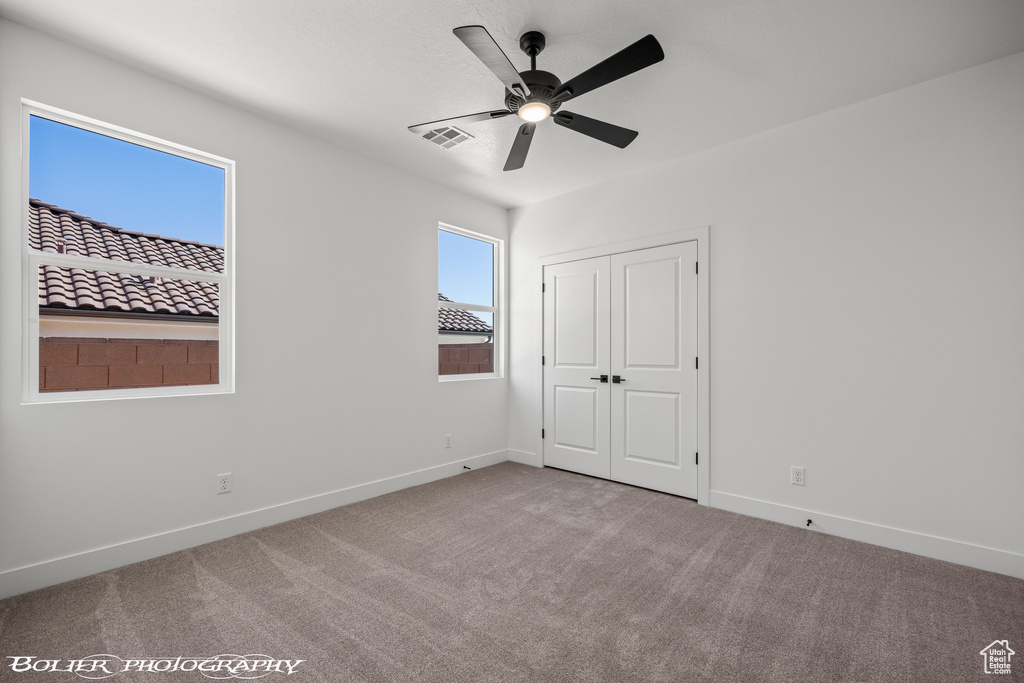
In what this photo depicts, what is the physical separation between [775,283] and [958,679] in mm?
2261

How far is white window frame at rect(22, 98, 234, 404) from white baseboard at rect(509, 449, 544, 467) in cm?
281

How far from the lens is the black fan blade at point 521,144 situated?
2488mm

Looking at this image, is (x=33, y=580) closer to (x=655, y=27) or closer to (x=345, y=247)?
Result: (x=345, y=247)

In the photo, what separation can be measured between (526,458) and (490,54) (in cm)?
374

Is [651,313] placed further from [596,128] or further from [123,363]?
[123,363]

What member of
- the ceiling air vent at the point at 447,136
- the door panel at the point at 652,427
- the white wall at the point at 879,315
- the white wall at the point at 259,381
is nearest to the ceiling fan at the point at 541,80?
the ceiling air vent at the point at 447,136

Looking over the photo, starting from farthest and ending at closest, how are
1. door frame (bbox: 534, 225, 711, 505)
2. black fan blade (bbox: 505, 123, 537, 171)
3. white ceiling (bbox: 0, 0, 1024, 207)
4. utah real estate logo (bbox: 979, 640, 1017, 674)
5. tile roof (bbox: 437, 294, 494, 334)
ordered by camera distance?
tile roof (bbox: 437, 294, 494, 334) < door frame (bbox: 534, 225, 711, 505) < black fan blade (bbox: 505, 123, 537, 171) < white ceiling (bbox: 0, 0, 1024, 207) < utah real estate logo (bbox: 979, 640, 1017, 674)

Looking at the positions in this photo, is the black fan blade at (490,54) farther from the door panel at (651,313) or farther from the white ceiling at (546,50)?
the door panel at (651,313)

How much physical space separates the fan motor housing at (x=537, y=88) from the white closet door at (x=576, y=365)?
2042mm

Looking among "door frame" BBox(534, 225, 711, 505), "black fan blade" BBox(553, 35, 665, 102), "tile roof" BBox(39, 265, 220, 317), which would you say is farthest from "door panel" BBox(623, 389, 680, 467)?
"tile roof" BBox(39, 265, 220, 317)

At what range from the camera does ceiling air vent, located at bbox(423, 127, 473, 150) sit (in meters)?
2.97

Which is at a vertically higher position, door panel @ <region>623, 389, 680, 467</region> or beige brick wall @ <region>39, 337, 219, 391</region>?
beige brick wall @ <region>39, 337, 219, 391</region>

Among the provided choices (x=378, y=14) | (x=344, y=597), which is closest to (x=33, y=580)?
(x=344, y=597)

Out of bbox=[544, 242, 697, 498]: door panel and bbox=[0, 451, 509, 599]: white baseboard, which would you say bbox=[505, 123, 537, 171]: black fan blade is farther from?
bbox=[0, 451, 509, 599]: white baseboard
